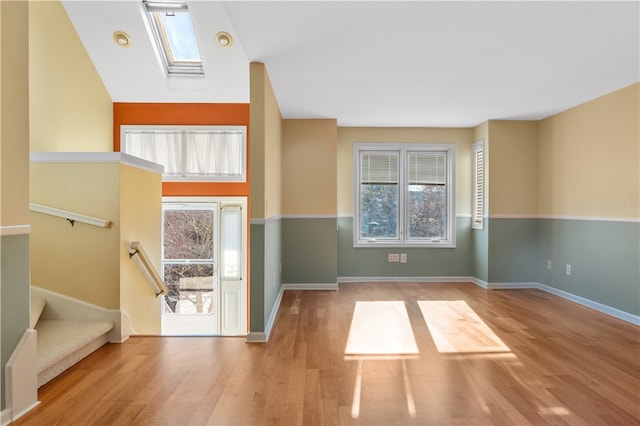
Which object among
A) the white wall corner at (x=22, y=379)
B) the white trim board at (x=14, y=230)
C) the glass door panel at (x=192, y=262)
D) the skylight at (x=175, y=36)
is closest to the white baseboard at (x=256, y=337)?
the white wall corner at (x=22, y=379)

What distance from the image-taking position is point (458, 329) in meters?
3.47

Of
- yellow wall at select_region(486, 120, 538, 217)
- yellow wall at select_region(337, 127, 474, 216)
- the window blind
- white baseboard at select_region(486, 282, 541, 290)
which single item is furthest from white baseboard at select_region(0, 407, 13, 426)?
yellow wall at select_region(486, 120, 538, 217)

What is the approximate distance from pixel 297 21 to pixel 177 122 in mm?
3104

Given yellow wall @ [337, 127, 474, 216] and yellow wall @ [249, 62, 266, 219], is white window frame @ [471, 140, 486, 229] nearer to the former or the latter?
yellow wall @ [337, 127, 474, 216]

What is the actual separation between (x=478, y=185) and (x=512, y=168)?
53 cm

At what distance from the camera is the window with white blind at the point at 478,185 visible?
5469 mm

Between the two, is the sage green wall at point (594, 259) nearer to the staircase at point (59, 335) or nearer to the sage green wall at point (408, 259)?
the sage green wall at point (408, 259)

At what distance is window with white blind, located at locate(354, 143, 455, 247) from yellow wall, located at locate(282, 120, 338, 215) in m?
0.73

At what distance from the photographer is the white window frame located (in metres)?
5.46

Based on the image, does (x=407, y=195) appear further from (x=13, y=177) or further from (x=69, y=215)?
(x=13, y=177)

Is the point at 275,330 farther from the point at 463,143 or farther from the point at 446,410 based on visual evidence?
the point at 463,143

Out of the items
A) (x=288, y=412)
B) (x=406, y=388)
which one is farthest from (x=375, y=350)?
(x=288, y=412)

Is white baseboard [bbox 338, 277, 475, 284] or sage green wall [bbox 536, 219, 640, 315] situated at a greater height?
sage green wall [bbox 536, 219, 640, 315]

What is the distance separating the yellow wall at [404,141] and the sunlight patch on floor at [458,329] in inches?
77.6
